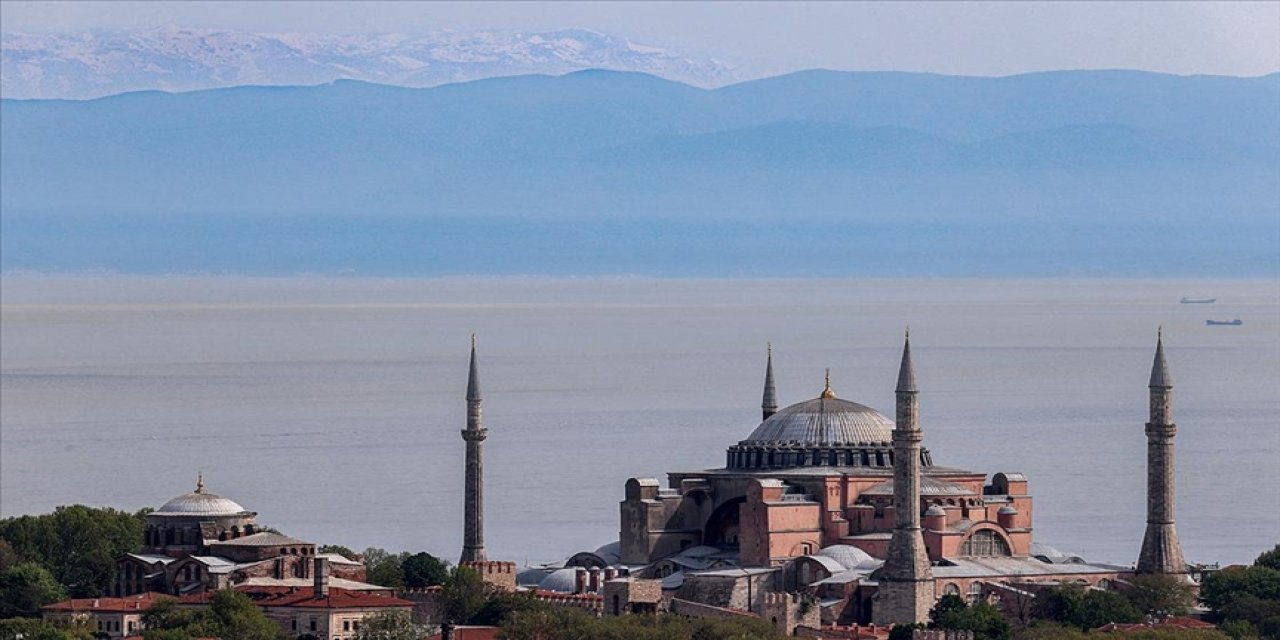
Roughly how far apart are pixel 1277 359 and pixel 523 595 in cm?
11084

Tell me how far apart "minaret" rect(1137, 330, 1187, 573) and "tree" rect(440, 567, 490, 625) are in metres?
11.4

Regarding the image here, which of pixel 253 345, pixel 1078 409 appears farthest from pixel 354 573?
pixel 253 345

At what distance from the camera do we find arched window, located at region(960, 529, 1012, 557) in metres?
64.5

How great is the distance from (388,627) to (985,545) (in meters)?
13.5

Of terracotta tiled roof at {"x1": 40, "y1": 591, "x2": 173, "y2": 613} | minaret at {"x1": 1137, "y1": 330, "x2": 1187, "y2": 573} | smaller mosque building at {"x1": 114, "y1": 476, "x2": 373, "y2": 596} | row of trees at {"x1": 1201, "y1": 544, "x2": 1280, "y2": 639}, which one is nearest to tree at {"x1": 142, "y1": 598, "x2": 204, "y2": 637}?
terracotta tiled roof at {"x1": 40, "y1": 591, "x2": 173, "y2": 613}

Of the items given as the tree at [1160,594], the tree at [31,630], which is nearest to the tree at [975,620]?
the tree at [1160,594]

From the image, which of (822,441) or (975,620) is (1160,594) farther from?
(822,441)

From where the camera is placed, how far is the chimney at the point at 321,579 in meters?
59.1

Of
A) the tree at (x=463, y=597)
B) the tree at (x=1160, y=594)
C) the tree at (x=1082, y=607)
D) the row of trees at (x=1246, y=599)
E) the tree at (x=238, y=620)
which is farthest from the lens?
the tree at (x=1160, y=594)

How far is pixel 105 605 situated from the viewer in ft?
194

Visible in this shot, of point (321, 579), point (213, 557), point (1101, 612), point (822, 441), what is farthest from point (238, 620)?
point (822, 441)

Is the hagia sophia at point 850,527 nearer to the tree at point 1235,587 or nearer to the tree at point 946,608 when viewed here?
the tree at point 946,608

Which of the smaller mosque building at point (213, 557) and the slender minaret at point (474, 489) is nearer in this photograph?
the smaller mosque building at point (213, 557)

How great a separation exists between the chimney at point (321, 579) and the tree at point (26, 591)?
4895 millimetres
